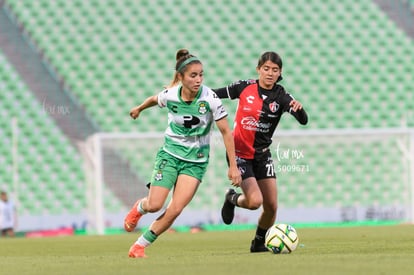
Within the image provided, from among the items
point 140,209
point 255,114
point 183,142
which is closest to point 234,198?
point 255,114

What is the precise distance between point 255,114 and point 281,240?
135 centimetres

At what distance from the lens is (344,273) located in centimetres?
621

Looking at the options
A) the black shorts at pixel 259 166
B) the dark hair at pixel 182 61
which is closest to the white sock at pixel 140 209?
the black shorts at pixel 259 166

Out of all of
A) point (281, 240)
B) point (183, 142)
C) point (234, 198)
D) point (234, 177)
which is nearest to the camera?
point (234, 177)

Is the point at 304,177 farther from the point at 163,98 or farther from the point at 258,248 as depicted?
the point at 163,98

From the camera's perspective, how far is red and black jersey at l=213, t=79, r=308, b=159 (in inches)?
370

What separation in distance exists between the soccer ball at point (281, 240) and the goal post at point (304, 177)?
29.8 ft

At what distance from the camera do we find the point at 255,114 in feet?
31.0

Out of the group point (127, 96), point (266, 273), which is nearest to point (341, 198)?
point (127, 96)

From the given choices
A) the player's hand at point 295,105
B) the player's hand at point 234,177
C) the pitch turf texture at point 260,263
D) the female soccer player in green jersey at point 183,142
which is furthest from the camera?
the player's hand at point 295,105

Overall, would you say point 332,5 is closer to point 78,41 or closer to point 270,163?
point 78,41

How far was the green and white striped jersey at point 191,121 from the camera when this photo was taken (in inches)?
335

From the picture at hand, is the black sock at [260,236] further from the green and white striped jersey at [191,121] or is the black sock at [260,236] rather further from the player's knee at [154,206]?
the player's knee at [154,206]

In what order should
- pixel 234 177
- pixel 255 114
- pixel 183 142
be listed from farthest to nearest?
pixel 255 114, pixel 183 142, pixel 234 177
